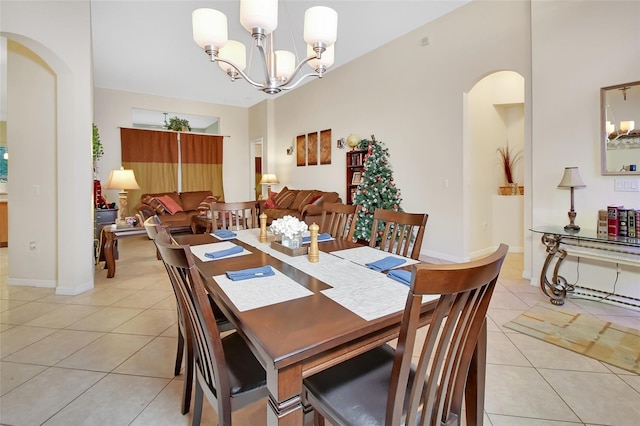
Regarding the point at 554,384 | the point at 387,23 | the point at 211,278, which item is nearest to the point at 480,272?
the point at 211,278

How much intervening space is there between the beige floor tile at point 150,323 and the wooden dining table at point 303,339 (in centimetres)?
151

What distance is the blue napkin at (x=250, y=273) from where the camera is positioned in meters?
1.39

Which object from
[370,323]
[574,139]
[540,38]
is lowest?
[370,323]

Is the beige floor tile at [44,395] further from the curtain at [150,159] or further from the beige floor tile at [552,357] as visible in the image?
the curtain at [150,159]

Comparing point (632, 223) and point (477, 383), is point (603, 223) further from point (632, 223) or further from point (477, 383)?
point (477, 383)

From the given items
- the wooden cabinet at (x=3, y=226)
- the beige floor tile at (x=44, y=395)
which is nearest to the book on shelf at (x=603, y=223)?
the beige floor tile at (x=44, y=395)

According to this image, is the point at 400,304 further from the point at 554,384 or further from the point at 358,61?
the point at 358,61

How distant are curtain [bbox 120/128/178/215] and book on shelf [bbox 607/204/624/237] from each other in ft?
25.9

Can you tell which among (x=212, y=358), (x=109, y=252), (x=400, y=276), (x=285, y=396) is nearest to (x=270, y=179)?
(x=109, y=252)

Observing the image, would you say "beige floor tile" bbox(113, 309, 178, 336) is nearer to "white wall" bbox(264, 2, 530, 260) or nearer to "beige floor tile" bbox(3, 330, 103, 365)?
"beige floor tile" bbox(3, 330, 103, 365)

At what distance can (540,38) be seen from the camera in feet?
10.4

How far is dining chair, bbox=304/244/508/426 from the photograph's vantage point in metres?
0.74

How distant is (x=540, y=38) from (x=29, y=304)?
5.66 m

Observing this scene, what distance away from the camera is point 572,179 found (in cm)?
285
